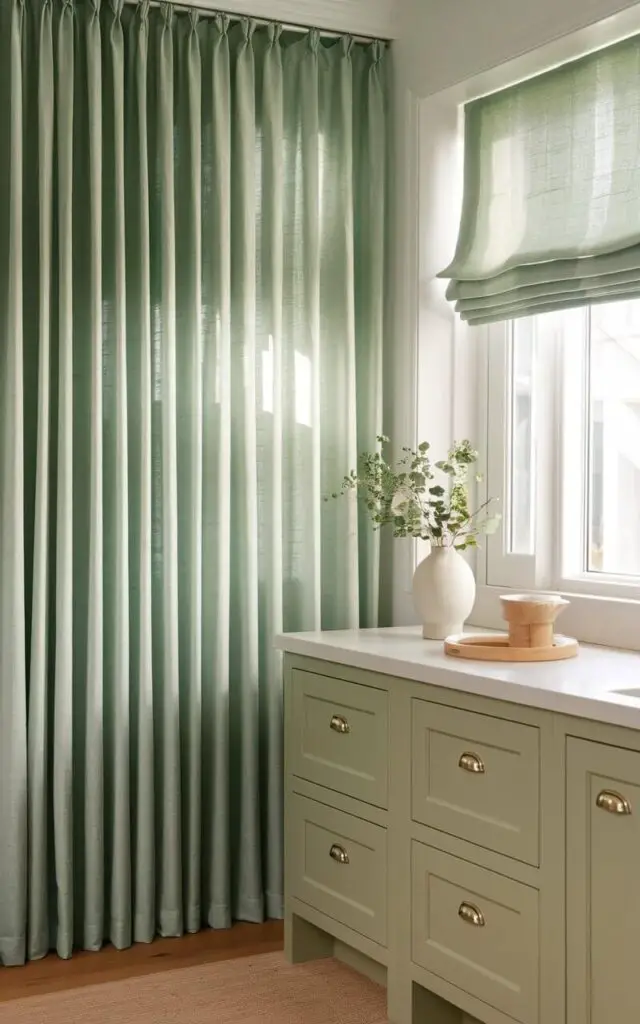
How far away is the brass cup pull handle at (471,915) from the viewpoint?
220cm

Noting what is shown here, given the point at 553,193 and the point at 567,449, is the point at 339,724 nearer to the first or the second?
the point at 567,449

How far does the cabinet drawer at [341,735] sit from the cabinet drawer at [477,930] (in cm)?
22

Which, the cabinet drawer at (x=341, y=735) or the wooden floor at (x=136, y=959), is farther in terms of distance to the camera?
the wooden floor at (x=136, y=959)

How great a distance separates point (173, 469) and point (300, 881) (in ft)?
3.40

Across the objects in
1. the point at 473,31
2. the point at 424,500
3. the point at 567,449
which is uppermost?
the point at 473,31

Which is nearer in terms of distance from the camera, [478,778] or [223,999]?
[478,778]

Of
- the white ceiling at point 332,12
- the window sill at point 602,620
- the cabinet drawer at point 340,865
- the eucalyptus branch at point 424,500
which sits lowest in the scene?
the cabinet drawer at point 340,865

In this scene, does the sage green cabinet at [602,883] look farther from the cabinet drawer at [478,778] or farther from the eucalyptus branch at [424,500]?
the eucalyptus branch at [424,500]

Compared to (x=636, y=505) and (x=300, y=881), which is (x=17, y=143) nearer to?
(x=636, y=505)

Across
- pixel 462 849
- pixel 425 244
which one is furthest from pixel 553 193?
pixel 462 849

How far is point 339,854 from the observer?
103 inches

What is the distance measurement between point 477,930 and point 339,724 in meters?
0.57

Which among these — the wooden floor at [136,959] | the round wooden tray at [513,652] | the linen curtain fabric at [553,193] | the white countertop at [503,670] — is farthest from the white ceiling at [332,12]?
the wooden floor at [136,959]

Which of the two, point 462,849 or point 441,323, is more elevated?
point 441,323
